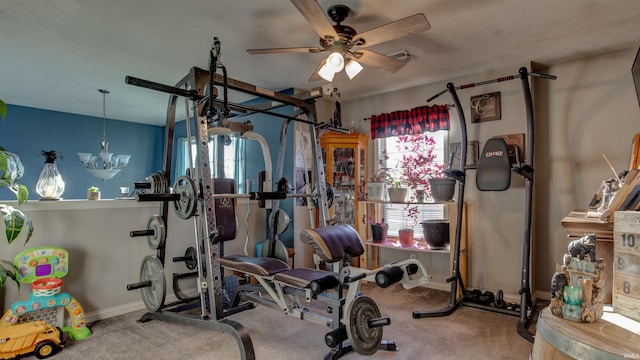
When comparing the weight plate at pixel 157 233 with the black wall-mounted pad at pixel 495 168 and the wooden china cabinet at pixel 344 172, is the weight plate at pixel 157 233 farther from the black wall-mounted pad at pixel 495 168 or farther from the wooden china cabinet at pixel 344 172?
the black wall-mounted pad at pixel 495 168

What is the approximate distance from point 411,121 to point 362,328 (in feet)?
8.52

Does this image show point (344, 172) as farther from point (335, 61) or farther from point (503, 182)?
point (335, 61)

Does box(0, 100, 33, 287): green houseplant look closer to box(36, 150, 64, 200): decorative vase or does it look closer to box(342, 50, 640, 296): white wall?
box(36, 150, 64, 200): decorative vase

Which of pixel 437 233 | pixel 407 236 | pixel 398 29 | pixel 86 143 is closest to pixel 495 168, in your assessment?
pixel 437 233

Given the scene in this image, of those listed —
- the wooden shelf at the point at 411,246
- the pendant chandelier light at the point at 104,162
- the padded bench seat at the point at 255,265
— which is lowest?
the wooden shelf at the point at 411,246

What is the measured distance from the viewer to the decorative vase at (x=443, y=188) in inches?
141

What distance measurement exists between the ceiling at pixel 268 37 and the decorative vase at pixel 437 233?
1.63 meters

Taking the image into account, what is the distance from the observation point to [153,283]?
114 inches

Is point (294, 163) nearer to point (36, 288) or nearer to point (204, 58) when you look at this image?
point (204, 58)

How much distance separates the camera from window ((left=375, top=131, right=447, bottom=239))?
4008 mm

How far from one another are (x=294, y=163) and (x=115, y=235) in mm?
2052

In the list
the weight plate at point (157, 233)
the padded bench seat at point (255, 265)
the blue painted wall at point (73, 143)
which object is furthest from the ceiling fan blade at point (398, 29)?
the blue painted wall at point (73, 143)

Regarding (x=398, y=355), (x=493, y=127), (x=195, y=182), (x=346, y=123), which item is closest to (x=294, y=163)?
(x=346, y=123)

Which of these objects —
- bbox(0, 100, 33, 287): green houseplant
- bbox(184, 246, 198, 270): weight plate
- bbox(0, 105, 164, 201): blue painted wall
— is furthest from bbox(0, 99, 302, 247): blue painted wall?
bbox(0, 100, 33, 287): green houseplant
